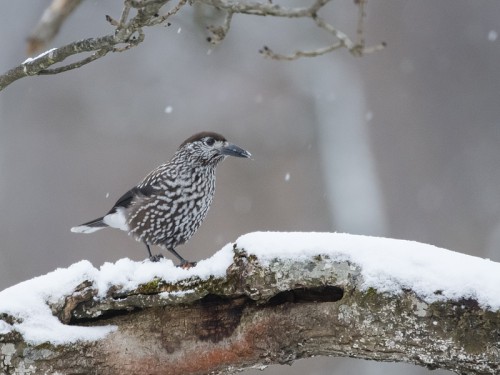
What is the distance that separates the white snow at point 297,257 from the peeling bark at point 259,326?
0.11ft

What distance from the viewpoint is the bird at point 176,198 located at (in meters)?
5.81

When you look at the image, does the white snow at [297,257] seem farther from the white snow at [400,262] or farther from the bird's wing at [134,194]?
the bird's wing at [134,194]

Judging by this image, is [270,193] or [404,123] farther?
[404,123]

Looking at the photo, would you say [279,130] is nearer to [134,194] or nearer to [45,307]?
[134,194]

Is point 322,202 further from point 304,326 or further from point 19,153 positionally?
point 304,326

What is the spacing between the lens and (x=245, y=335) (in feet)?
11.9

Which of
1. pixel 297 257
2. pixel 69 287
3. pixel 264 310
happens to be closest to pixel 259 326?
pixel 264 310

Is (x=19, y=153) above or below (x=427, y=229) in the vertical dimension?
above

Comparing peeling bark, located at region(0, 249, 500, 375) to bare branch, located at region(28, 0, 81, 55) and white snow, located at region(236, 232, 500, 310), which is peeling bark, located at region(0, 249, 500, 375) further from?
bare branch, located at region(28, 0, 81, 55)

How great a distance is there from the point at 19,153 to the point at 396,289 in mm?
9984

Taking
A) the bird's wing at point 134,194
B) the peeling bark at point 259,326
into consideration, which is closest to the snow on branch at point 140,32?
the peeling bark at point 259,326

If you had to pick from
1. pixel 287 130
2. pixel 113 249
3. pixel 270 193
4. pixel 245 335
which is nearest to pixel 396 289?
pixel 245 335

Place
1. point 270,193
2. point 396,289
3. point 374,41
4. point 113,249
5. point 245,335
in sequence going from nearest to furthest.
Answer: point 396,289 < point 245,335 < point 113,249 < point 270,193 < point 374,41

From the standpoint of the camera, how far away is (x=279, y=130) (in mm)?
13031
